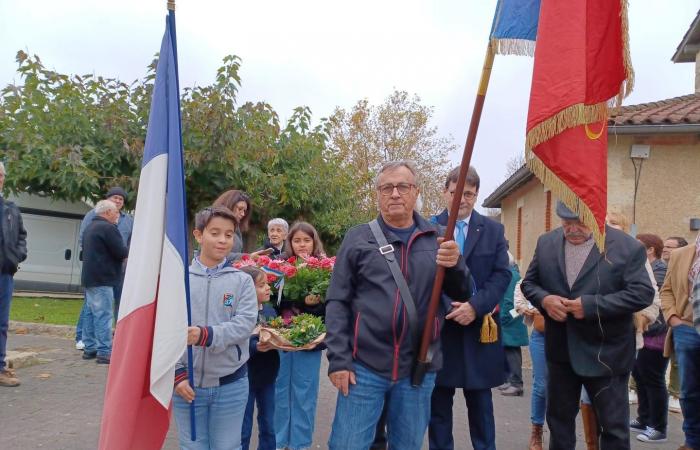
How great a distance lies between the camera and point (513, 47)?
3.19 m

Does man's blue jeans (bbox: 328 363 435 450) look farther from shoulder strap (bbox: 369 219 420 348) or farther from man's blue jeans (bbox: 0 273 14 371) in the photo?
man's blue jeans (bbox: 0 273 14 371)

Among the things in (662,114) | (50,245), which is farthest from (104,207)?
(662,114)

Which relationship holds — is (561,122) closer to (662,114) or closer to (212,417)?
(212,417)

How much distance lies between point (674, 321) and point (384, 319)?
9.93 ft

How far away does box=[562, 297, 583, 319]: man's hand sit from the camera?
3.82 metres

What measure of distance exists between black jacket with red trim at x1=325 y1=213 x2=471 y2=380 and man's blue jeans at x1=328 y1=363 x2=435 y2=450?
0.07 meters

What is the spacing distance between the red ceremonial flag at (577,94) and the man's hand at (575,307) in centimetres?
65

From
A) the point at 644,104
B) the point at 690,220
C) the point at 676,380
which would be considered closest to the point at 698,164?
the point at 690,220

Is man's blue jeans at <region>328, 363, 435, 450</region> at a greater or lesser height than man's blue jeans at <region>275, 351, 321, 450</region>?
greater

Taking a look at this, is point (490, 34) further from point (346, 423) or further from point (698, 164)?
point (698, 164)

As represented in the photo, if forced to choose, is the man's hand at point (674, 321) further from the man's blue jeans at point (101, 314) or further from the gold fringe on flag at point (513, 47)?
the man's blue jeans at point (101, 314)

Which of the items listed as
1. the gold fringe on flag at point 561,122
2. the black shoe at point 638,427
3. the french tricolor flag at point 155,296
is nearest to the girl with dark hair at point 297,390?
the french tricolor flag at point 155,296

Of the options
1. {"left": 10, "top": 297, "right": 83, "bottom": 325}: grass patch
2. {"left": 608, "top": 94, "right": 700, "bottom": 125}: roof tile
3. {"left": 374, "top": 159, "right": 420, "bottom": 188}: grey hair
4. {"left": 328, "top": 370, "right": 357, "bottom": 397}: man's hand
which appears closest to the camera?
{"left": 328, "top": 370, "right": 357, "bottom": 397}: man's hand

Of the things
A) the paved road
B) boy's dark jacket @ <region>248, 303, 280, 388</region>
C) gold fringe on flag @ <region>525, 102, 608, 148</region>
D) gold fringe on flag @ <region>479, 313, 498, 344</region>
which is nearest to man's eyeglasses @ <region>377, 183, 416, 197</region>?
gold fringe on flag @ <region>525, 102, 608, 148</region>
